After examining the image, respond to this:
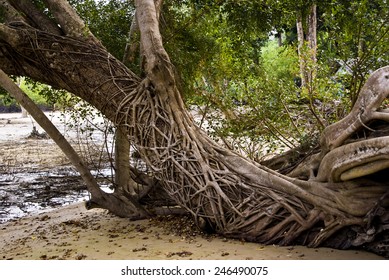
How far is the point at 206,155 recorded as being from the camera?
4961 millimetres

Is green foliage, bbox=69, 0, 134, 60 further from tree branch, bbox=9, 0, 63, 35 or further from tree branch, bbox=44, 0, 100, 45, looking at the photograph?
tree branch, bbox=44, 0, 100, 45

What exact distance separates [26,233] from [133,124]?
2093 mm

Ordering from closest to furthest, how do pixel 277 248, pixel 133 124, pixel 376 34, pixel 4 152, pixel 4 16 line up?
pixel 277 248 → pixel 133 124 → pixel 376 34 → pixel 4 16 → pixel 4 152

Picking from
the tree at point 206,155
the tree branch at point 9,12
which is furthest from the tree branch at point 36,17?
the tree branch at point 9,12

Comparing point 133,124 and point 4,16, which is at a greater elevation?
point 4,16

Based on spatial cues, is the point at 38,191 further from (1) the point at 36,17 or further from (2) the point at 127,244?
(2) the point at 127,244

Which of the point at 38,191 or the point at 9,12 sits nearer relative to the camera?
the point at 9,12

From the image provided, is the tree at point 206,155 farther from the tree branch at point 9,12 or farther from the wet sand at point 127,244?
the wet sand at point 127,244

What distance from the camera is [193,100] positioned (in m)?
7.70

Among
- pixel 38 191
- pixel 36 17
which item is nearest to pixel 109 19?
pixel 36 17

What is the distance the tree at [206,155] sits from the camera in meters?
4.02

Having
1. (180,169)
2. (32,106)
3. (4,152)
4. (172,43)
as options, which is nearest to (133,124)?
(180,169)

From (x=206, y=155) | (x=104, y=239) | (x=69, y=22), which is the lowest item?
(x=104, y=239)

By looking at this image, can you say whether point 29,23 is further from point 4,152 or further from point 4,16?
point 4,152
